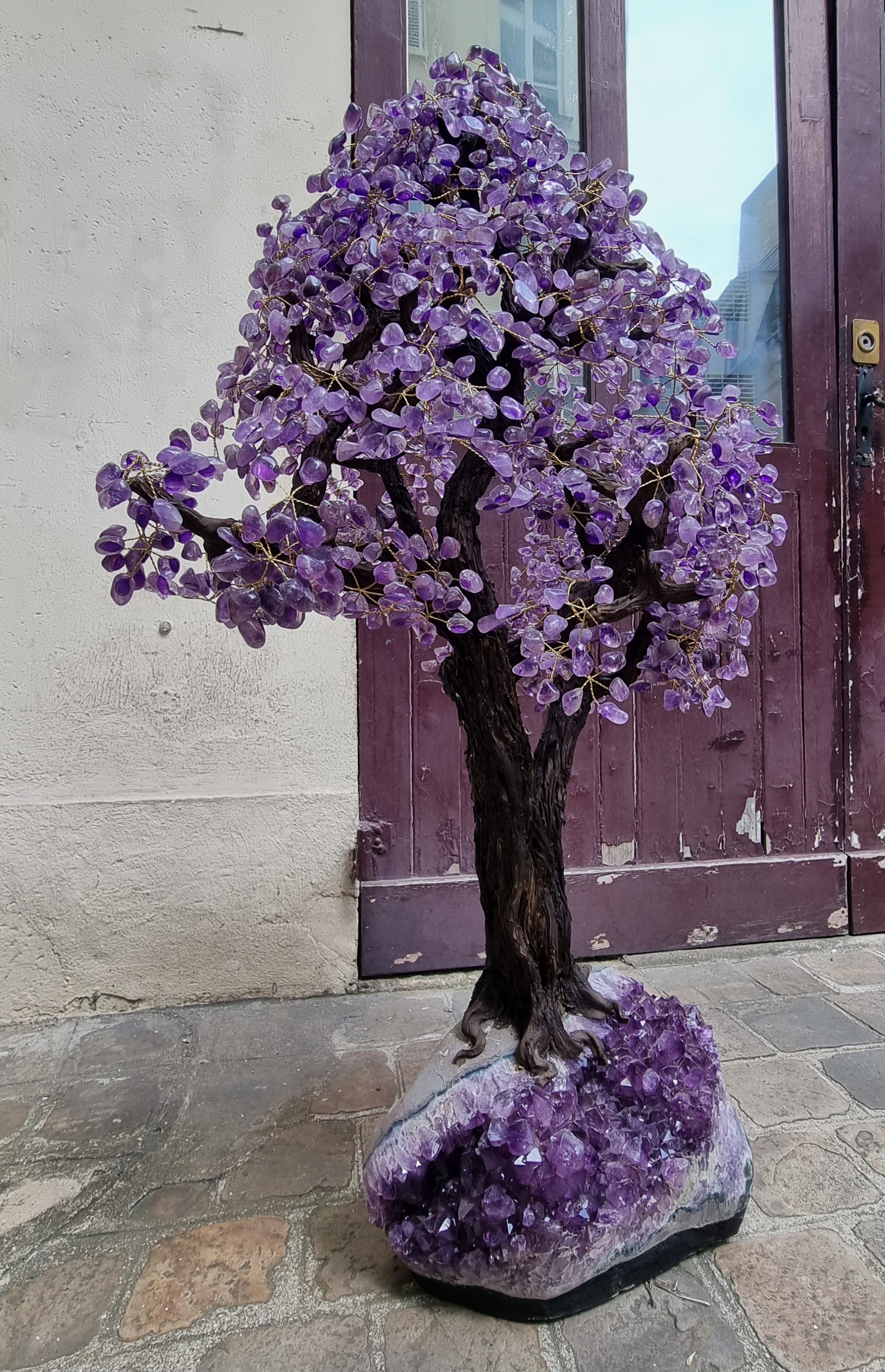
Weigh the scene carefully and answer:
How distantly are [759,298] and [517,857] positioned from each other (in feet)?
6.85

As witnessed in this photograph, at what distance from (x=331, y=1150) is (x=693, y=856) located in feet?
4.32

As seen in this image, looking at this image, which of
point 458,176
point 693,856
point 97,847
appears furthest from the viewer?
point 693,856

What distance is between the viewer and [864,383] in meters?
2.20

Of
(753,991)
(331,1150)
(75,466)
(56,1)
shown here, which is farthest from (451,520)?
(56,1)

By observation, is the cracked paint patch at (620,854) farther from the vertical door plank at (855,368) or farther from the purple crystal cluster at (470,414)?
the purple crystal cluster at (470,414)

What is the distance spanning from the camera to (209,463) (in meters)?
0.72

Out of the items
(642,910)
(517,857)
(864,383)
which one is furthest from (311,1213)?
(864,383)

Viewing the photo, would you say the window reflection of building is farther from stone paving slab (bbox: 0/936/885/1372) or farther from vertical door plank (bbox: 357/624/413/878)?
stone paving slab (bbox: 0/936/885/1372)

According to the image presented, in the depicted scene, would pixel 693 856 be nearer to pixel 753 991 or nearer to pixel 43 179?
pixel 753 991

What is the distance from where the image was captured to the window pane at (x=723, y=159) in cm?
219

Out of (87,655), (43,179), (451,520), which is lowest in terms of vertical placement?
(87,655)

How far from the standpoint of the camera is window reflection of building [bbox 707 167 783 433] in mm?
2230

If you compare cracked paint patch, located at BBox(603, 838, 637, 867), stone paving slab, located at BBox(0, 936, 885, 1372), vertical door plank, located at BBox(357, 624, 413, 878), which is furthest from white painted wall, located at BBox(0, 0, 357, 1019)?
cracked paint patch, located at BBox(603, 838, 637, 867)

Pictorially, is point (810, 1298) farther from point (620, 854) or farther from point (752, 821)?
point (752, 821)
